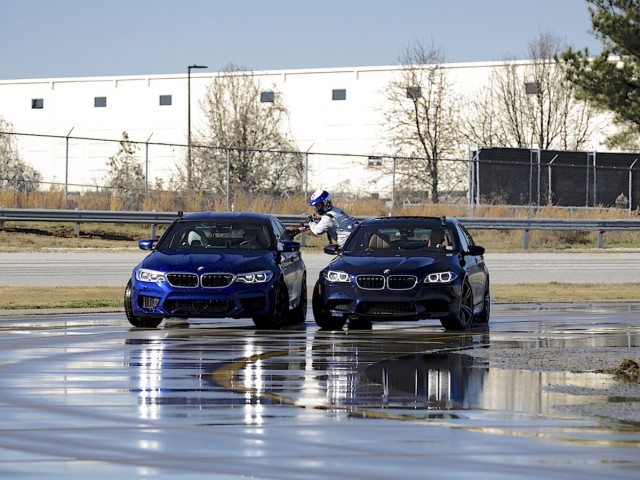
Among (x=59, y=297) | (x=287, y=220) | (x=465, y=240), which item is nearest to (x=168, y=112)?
(x=287, y=220)

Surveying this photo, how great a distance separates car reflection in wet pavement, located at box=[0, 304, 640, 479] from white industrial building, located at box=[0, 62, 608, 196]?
50.9 metres

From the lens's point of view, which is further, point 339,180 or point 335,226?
point 339,180

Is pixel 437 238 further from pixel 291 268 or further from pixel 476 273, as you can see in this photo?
pixel 291 268

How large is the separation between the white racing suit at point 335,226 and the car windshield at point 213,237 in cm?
137

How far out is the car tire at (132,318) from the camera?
1980cm

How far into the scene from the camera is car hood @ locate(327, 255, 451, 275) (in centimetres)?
1940

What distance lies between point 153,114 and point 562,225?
37997mm

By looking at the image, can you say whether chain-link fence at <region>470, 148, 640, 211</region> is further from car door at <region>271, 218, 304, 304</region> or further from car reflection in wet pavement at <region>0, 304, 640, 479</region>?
car reflection in wet pavement at <region>0, 304, 640, 479</region>

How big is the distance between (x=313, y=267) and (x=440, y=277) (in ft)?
52.4

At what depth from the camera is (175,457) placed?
8.84 metres

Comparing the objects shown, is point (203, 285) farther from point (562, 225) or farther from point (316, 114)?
point (316, 114)

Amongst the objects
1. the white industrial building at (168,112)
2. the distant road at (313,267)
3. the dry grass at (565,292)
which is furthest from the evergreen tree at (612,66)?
the white industrial building at (168,112)

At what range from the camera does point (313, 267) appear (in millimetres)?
35250

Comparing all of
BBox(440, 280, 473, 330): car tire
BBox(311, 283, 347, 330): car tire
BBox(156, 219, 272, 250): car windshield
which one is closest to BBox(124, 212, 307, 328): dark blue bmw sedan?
BBox(156, 219, 272, 250): car windshield
